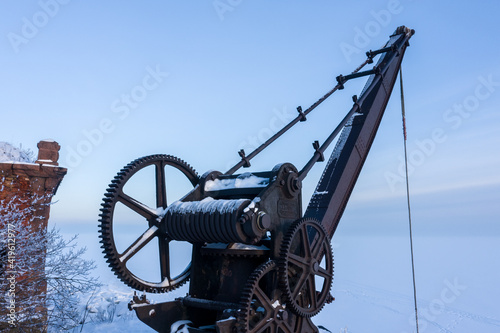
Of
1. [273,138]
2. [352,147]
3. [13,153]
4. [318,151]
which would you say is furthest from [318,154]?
[13,153]

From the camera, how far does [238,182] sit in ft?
16.8

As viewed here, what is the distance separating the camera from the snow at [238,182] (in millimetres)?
4992

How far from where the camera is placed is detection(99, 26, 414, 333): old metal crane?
438 cm

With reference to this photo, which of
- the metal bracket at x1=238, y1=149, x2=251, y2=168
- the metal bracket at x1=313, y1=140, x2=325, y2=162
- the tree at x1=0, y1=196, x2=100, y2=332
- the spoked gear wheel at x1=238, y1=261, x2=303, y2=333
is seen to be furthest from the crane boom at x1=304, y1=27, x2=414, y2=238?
the tree at x1=0, y1=196, x2=100, y2=332

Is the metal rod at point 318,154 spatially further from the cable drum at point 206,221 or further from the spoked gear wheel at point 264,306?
the spoked gear wheel at point 264,306

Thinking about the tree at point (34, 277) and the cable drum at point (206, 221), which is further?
the tree at point (34, 277)

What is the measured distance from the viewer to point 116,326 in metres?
8.82

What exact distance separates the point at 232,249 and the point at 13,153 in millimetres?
Result: 8561

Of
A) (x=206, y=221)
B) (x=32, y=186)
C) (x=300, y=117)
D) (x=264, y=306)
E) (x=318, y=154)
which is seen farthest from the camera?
(x=32, y=186)

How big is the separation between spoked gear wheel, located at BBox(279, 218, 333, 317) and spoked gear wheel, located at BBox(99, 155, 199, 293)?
50.3 inches

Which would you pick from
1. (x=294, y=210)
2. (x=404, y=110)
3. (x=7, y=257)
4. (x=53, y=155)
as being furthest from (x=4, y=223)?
(x=404, y=110)

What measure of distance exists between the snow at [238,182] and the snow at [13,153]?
7.34 metres

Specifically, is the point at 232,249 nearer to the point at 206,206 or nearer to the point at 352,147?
the point at 206,206

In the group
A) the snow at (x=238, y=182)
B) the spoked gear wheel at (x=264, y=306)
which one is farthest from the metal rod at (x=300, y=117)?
the spoked gear wheel at (x=264, y=306)
